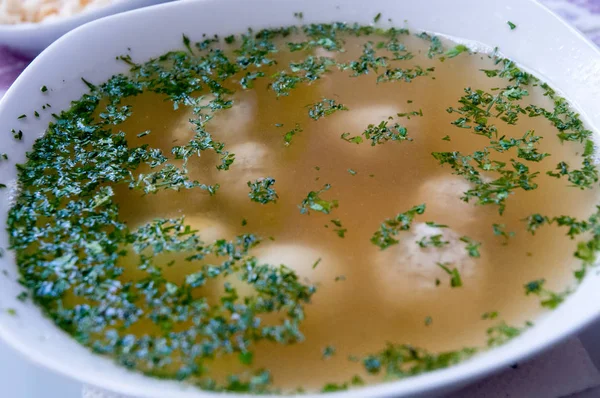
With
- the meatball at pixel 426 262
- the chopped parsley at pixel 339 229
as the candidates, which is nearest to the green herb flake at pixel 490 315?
the meatball at pixel 426 262

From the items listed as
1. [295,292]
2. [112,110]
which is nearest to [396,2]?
[112,110]

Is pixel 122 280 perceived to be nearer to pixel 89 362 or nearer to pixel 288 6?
pixel 89 362

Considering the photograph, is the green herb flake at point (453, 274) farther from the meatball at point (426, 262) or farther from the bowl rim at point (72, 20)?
the bowl rim at point (72, 20)


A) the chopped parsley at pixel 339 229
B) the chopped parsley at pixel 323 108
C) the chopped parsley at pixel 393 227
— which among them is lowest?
the chopped parsley at pixel 339 229

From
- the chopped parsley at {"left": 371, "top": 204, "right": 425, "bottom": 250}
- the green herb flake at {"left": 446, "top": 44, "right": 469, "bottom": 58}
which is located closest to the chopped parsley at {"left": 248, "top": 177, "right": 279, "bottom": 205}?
the chopped parsley at {"left": 371, "top": 204, "right": 425, "bottom": 250}

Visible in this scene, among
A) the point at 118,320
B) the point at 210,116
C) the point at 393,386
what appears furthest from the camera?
the point at 210,116

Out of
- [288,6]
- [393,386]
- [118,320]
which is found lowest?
[118,320]
